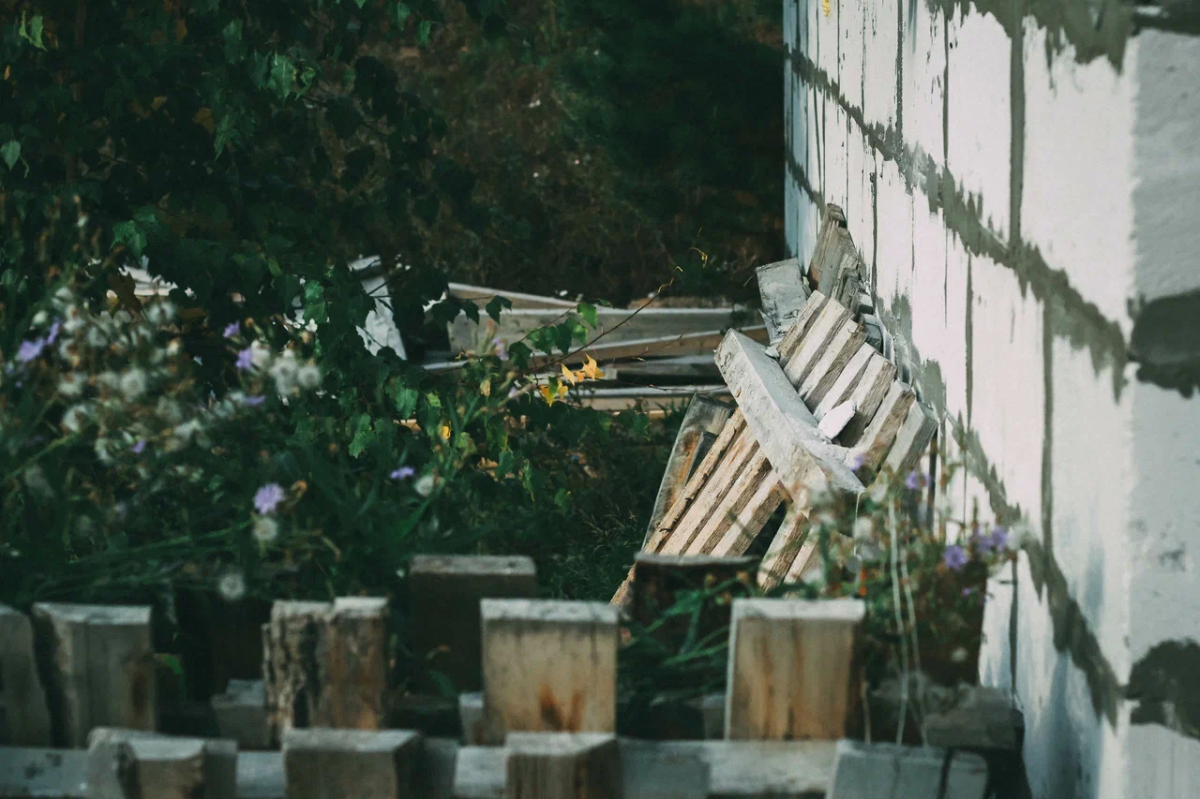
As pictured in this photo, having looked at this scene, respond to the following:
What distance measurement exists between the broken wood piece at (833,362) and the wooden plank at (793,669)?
7.60ft

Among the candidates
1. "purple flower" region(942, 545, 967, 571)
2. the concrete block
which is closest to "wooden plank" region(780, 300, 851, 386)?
the concrete block

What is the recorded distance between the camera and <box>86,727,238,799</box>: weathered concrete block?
1.67 metres

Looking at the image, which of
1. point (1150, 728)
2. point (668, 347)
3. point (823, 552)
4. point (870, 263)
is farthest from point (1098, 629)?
point (668, 347)

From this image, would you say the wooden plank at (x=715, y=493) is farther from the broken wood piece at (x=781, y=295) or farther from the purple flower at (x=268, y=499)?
the purple flower at (x=268, y=499)

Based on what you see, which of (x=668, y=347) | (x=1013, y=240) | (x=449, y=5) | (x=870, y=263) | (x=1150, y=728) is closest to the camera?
(x=1150, y=728)

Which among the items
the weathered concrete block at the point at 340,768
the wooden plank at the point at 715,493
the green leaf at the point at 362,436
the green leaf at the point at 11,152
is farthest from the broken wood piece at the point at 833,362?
the weathered concrete block at the point at 340,768

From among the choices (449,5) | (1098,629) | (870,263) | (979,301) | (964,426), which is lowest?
(1098,629)

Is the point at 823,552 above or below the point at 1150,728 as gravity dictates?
above

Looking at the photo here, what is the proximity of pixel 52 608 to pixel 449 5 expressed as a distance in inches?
347

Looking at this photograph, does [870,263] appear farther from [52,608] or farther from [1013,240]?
[52,608]

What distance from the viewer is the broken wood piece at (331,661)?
1.70m

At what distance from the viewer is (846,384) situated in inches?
151

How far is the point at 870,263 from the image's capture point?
4309 millimetres

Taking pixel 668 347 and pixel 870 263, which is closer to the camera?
pixel 870 263
